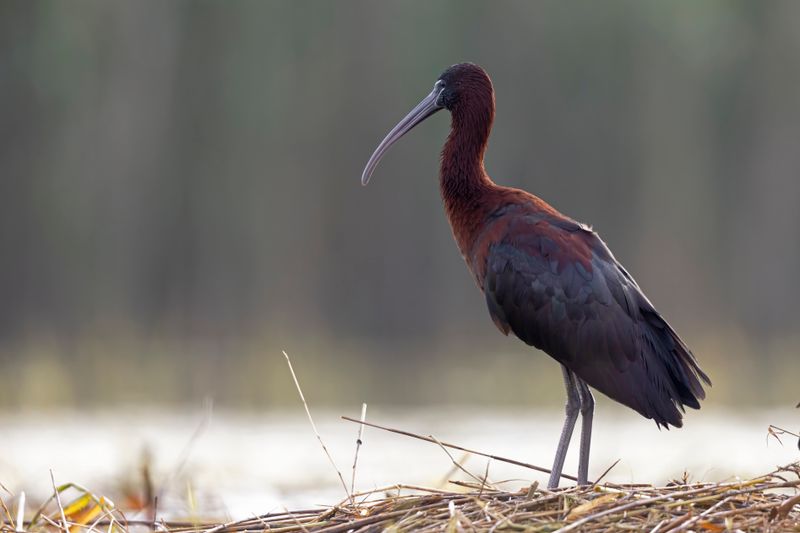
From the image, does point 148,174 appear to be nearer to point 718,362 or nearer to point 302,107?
point 302,107

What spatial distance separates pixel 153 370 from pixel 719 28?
1367 centimetres

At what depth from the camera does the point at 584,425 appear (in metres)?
6.49

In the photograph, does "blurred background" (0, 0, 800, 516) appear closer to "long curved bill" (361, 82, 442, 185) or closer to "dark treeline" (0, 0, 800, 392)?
"dark treeline" (0, 0, 800, 392)

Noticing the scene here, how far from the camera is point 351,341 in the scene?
23062mm

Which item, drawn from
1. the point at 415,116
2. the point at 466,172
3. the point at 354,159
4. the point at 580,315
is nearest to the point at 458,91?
the point at 415,116

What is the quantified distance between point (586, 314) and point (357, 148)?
69.3ft

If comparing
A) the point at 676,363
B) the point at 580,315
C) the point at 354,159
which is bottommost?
the point at 676,363

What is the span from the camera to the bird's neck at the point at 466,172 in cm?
683

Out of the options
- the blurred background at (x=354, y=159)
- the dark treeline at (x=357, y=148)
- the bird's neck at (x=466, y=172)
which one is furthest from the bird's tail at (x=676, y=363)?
the dark treeline at (x=357, y=148)

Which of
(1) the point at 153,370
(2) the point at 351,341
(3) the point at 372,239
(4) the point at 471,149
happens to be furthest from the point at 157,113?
(4) the point at 471,149

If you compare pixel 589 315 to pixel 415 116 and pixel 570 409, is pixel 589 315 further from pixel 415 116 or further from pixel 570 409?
pixel 415 116

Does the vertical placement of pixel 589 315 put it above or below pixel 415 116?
below

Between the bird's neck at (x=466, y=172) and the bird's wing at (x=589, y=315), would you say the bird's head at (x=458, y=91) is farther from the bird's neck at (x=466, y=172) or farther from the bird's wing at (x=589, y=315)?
the bird's wing at (x=589, y=315)

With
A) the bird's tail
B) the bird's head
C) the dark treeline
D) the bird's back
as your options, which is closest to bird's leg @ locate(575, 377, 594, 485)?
the bird's back
